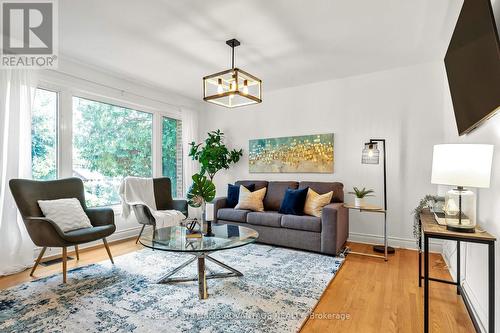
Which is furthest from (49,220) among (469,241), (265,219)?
(469,241)

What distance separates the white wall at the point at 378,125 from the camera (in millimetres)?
3543

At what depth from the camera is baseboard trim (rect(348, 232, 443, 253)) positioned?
11.4 ft

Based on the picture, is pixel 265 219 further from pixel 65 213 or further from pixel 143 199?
pixel 65 213

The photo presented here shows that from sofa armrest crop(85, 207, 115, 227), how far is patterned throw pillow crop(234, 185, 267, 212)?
1.77 metres

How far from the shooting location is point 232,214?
399 centimetres

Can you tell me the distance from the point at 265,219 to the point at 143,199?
1.86 m

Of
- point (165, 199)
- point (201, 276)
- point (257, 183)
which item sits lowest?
point (201, 276)

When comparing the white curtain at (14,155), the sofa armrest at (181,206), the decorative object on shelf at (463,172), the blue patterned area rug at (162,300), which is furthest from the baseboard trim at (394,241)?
the white curtain at (14,155)

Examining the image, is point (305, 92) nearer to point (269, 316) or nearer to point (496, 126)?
point (496, 126)

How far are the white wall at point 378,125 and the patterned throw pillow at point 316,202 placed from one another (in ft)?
2.10

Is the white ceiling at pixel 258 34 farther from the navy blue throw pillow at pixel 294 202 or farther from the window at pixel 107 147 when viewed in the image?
the navy blue throw pillow at pixel 294 202

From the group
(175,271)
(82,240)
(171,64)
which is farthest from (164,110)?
(175,271)

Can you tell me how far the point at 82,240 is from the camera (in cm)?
261

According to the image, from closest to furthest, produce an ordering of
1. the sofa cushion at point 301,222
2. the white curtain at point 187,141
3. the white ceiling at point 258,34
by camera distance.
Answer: the white ceiling at point 258,34 < the sofa cushion at point 301,222 < the white curtain at point 187,141
